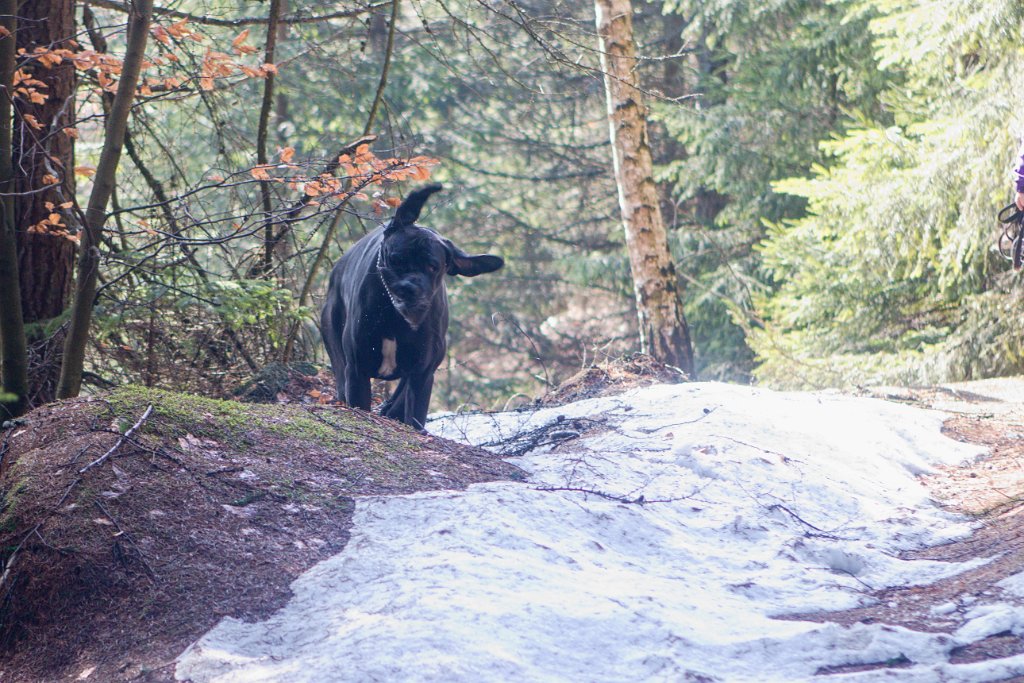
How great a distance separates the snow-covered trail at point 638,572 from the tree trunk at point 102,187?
2.40 m

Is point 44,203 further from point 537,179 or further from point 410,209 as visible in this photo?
point 537,179

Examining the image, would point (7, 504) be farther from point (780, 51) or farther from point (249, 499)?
point (780, 51)

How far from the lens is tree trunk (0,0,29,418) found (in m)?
5.99

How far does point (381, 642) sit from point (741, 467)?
3518mm

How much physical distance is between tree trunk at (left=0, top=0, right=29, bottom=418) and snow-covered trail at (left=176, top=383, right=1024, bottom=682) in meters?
2.64

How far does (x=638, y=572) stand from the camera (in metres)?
4.76

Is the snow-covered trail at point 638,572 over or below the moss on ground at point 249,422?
below

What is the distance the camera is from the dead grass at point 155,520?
165 inches

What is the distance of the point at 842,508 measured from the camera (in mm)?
6145

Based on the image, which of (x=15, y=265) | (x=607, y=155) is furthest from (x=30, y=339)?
(x=607, y=155)

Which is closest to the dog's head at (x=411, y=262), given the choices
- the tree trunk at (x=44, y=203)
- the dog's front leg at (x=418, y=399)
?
the dog's front leg at (x=418, y=399)

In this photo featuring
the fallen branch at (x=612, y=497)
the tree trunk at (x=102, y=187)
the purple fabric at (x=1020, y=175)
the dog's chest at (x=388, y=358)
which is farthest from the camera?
the purple fabric at (x=1020, y=175)

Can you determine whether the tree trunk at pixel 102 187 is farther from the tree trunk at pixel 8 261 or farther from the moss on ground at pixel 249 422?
the moss on ground at pixel 249 422

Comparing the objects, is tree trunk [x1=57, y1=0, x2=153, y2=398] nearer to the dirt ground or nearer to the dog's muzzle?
the dog's muzzle
